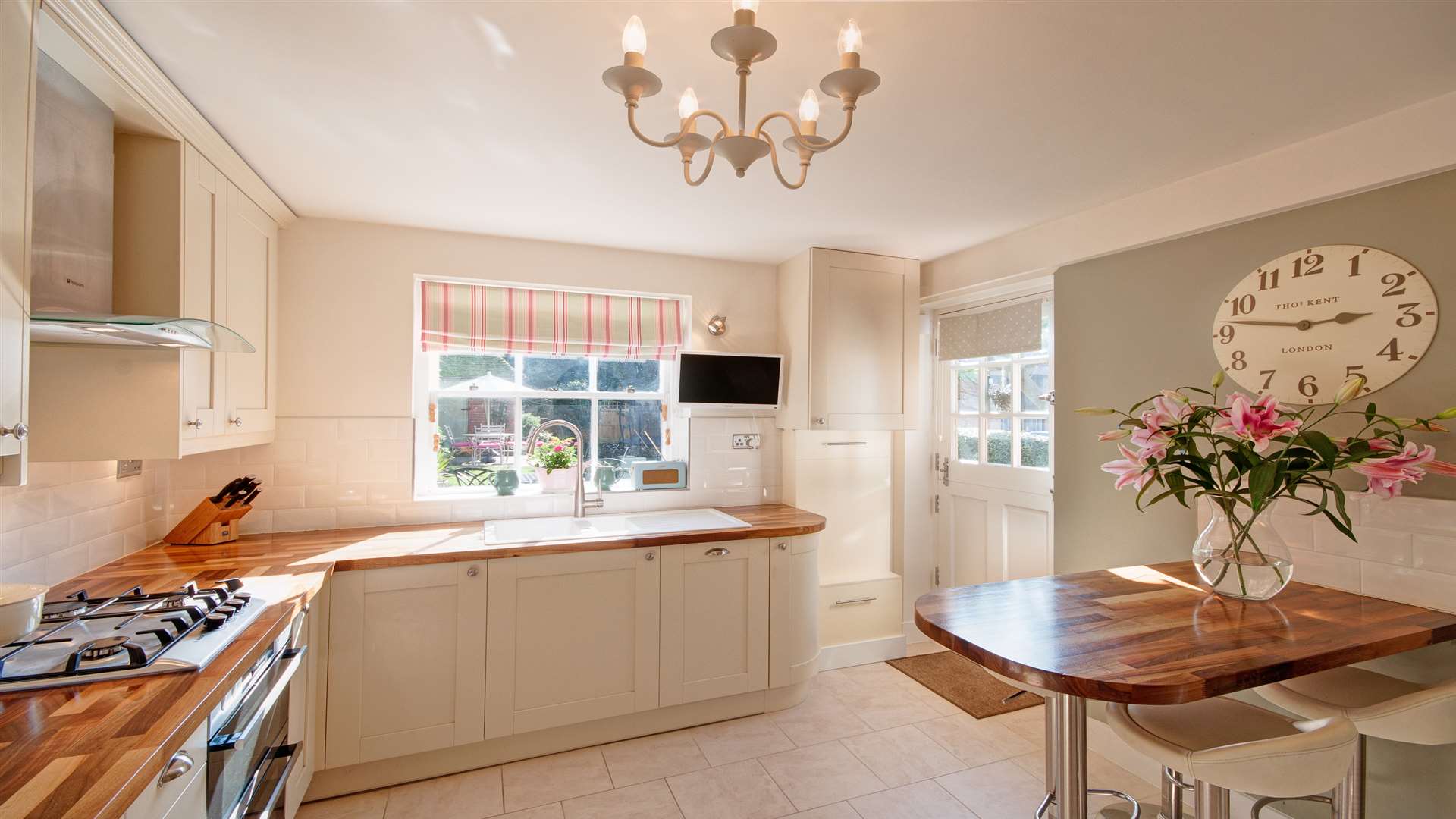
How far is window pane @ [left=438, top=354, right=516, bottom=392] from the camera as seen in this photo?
308 centimetres

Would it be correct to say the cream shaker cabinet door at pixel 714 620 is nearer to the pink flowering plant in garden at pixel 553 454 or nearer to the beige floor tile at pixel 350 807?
the pink flowering plant in garden at pixel 553 454

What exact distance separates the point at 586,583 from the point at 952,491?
2.26 metres

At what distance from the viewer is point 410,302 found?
2893 mm

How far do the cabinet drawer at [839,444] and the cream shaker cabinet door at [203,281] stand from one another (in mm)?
2553

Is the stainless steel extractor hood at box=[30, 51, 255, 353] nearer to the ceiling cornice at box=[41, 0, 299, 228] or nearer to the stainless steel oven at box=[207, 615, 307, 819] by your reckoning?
the ceiling cornice at box=[41, 0, 299, 228]

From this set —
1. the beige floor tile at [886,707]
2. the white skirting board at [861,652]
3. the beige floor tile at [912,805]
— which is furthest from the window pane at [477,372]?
the beige floor tile at [912,805]

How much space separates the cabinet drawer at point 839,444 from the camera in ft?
11.4

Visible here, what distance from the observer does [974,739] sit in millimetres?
2650

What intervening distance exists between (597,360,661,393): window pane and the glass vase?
8.36 feet

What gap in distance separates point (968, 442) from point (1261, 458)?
1886 mm

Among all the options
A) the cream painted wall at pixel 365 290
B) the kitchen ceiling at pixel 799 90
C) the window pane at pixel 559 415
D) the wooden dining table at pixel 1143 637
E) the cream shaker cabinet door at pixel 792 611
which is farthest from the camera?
the window pane at pixel 559 415

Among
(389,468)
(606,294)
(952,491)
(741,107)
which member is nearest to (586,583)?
(389,468)

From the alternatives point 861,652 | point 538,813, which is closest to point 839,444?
point 861,652

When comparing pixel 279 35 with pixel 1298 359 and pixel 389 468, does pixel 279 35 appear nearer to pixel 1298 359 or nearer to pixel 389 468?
pixel 389 468
